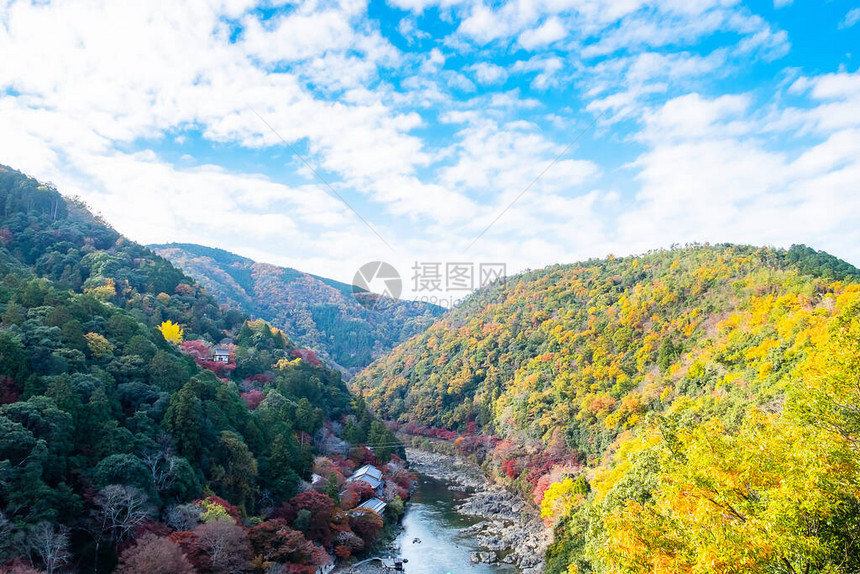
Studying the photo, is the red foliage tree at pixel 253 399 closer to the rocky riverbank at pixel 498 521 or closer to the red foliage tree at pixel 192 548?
the red foliage tree at pixel 192 548

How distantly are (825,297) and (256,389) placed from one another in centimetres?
3474

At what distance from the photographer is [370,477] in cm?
3080

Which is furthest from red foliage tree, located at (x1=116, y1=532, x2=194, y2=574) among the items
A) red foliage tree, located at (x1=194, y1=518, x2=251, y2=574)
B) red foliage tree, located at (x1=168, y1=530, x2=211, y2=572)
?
red foliage tree, located at (x1=194, y1=518, x2=251, y2=574)

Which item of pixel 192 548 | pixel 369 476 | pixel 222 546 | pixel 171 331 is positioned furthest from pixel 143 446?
pixel 171 331

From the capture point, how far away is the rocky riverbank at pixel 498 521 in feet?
77.7

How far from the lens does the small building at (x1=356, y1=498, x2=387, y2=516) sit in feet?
88.3

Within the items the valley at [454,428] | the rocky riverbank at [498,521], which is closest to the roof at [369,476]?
the valley at [454,428]

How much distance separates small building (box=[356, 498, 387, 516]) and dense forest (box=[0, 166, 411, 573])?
0.81 metres

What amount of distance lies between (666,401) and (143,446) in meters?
27.7

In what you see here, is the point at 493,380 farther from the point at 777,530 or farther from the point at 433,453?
the point at 777,530

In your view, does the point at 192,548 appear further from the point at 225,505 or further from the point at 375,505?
the point at 375,505

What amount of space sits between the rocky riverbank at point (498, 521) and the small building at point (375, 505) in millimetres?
5067

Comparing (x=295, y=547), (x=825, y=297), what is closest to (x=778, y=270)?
(x=825, y=297)

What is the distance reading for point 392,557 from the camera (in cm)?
2339
